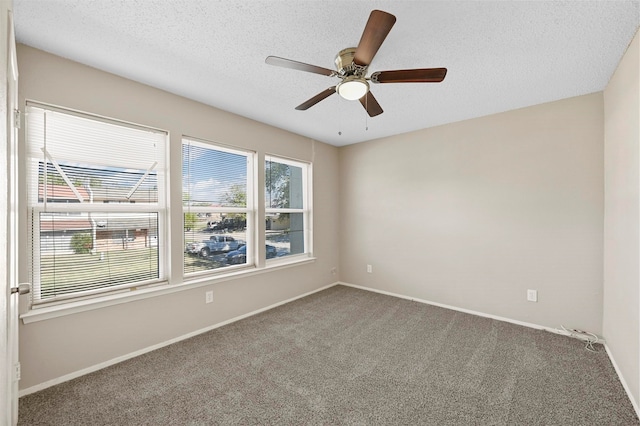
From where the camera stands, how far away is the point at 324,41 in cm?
189

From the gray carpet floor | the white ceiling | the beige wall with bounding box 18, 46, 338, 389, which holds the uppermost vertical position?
the white ceiling

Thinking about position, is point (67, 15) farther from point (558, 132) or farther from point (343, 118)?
point (558, 132)

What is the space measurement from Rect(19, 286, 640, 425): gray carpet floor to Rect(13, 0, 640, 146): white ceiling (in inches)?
97.3

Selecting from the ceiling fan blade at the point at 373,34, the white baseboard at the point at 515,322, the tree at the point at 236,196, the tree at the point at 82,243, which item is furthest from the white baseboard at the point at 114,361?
the ceiling fan blade at the point at 373,34

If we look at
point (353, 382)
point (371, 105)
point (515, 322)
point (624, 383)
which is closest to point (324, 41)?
point (371, 105)

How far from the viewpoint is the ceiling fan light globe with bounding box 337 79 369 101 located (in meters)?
1.77

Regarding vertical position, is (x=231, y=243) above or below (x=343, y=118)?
below

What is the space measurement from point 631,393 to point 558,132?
235cm

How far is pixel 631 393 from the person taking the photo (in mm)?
1873

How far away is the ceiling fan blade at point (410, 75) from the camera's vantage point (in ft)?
5.54

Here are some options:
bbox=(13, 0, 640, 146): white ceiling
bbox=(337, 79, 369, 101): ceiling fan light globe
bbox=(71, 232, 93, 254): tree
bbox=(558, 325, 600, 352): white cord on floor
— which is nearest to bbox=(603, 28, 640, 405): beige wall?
bbox=(558, 325, 600, 352): white cord on floor

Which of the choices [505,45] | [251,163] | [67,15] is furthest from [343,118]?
[67,15]

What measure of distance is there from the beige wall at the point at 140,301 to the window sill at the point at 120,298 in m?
0.05

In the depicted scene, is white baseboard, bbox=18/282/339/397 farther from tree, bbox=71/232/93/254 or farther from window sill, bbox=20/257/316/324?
tree, bbox=71/232/93/254
